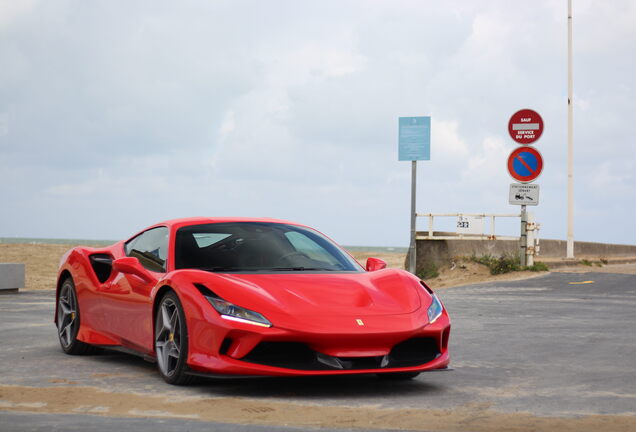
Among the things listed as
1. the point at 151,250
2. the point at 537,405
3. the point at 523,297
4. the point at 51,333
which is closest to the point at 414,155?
the point at 523,297

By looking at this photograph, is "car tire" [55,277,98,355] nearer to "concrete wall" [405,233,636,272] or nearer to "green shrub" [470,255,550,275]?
"green shrub" [470,255,550,275]

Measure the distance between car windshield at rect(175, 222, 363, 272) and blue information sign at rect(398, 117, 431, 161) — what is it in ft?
54.0

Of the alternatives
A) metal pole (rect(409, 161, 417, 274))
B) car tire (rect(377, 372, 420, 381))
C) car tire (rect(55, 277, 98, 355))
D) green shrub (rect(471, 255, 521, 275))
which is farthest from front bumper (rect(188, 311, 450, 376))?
metal pole (rect(409, 161, 417, 274))

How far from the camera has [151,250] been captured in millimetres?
7895

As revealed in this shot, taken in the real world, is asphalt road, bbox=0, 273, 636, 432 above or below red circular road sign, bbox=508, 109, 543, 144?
below

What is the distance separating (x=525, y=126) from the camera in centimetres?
2161

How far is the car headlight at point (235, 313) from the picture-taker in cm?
624

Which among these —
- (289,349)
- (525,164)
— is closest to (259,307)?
(289,349)

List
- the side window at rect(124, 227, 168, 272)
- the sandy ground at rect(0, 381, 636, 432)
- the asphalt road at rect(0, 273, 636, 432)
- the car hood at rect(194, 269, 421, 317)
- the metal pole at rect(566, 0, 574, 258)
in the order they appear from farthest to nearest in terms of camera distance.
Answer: the metal pole at rect(566, 0, 574, 258) → the side window at rect(124, 227, 168, 272) → the car hood at rect(194, 269, 421, 317) → the asphalt road at rect(0, 273, 636, 432) → the sandy ground at rect(0, 381, 636, 432)

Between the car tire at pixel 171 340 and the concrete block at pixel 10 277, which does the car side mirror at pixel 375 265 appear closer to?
the car tire at pixel 171 340

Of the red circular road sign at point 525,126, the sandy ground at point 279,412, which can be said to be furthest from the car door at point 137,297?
the red circular road sign at point 525,126

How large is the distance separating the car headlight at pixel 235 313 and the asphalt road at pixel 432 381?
0.49 metres

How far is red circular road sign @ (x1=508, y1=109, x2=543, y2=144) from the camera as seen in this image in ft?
70.6

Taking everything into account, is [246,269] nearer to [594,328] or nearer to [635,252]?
[594,328]
